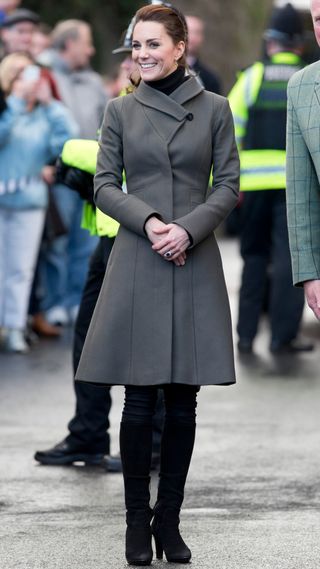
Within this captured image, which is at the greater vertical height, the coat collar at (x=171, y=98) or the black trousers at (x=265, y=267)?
the coat collar at (x=171, y=98)

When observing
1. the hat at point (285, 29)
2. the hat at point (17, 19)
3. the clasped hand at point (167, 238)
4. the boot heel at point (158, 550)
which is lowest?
the boot heel at point (158, 550)

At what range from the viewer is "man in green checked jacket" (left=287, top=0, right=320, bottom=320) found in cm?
527

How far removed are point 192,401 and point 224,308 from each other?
1.13 feet


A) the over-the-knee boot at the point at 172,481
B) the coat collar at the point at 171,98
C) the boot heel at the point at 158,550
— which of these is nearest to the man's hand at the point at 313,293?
the over-the-knee boot at the point at 172,481

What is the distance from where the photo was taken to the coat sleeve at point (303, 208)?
5.29m

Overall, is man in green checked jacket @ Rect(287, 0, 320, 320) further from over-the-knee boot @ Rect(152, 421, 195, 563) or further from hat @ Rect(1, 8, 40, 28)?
hat @ Rect(1, 8, 40, 28)

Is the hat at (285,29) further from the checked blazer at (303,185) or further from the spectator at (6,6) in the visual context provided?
the checked blazer at (303,185)

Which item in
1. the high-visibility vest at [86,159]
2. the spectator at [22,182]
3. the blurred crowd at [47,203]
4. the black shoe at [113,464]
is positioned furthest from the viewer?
the spectator at [22,182]

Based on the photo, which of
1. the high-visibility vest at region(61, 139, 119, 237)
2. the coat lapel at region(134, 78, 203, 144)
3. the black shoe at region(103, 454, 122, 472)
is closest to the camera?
the coat lapel at region(134, 78, 203, 144)

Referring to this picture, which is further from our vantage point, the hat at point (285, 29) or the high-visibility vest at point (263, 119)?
the hat at point (285, 29)

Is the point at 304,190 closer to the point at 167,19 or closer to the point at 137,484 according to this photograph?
the point at 167,19

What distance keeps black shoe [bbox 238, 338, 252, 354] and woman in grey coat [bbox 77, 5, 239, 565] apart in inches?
206

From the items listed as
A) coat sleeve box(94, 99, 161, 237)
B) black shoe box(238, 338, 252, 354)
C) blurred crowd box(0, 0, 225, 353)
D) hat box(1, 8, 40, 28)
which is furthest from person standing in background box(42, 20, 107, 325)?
coat sleeve box(94, 99, 161, 237)

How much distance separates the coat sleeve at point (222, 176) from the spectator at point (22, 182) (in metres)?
5.22
